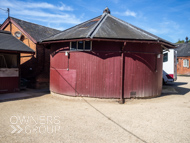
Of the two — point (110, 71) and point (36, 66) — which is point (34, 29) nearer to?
point (36, 66)

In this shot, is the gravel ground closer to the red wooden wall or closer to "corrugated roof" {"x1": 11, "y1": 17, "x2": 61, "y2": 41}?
the red wooden wall

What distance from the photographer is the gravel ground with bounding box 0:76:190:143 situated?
4574mm

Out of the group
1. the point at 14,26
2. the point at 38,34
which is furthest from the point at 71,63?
the point at 14,26

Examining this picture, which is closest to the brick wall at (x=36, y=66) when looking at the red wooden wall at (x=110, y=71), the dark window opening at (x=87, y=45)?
the red wooden wall at (x=110, y=71)

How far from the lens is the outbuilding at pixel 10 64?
10930 mm

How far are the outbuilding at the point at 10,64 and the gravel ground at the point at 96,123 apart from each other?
13.4 feet

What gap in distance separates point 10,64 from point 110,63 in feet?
25.0

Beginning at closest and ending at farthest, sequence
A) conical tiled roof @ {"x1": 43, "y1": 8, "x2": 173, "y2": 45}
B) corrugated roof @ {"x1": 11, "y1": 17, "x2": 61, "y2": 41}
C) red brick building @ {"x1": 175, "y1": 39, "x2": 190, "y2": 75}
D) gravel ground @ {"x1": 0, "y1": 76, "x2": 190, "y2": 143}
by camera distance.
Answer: gravel ground @ {"x1": 0, "y1": 76, "x2": 190, "y2": 143}
conical tiled roof @ {"x1": 43, "y1": 8, "x2": 173, "y2": 45}
corrugated roof @ {"x1": 11, "y1": 17, "x2": 61, "y2": 41}
red brick building @ {"x1": 175, "y1": 39, "x2": 190, "y2": 75}

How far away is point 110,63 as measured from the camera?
352 inches

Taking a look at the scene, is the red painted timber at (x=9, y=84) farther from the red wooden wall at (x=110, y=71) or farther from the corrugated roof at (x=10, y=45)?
the red wooden wall at (x=110, y=71)

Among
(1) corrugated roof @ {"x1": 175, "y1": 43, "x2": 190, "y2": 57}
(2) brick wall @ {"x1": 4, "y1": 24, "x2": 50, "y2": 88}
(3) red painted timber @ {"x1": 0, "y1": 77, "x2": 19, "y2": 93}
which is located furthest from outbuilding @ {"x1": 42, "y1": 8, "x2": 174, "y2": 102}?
(1) corrugated roof @ {"x1": 175, "y1": 43, "x2": 190, "y2": 57}

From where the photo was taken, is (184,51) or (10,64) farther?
(184,51)

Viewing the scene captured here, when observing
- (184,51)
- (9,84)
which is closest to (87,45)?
(9,84)

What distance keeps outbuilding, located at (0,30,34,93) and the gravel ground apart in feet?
13.4
